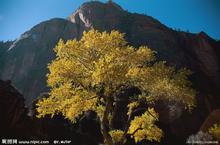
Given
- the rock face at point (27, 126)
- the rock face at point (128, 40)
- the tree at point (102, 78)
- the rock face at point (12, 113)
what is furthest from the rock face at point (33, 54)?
the tree at point (102, 78)

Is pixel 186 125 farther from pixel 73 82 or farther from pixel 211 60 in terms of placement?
pixel 73 82

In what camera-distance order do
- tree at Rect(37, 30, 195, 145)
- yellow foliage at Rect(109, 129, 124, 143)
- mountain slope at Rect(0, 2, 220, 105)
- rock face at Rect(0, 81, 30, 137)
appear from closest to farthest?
tree at Rect(37, 30, 195, 145), yellow foliage at Rect(109, 129, 124, 143), rock face at Rect(0, 81, 30, 137), mountain slope at Rect(0, 2, 220, 105)

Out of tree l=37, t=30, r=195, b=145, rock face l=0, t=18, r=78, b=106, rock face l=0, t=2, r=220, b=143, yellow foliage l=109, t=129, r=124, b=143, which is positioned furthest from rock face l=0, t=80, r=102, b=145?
rock face l=0, t=18, r=78, b=106

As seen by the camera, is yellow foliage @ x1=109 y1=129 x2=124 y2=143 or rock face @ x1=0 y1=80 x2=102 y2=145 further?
rock face @ x1=0 y1=80 x2=102 y2=145

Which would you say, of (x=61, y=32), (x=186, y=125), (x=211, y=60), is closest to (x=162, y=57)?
(x=211, y=60)

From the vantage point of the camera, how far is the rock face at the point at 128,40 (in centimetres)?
6556

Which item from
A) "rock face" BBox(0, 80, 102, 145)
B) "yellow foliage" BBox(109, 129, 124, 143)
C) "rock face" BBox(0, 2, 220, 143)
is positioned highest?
"rock face" BBox(0, 2, 220, 143)

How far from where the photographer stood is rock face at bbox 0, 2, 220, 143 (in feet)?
215

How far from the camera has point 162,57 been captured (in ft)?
216

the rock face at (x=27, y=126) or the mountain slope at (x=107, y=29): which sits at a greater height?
the mountain slope at (x=107, y=29)

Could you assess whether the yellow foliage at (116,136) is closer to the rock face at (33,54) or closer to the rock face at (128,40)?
the rock face at (128,40)

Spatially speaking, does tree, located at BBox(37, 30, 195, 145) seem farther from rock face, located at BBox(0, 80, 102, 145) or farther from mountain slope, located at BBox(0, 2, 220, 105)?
mountain slope, located at BBox(0, 2, 220, 105)

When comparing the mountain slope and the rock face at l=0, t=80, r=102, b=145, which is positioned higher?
the mountain slope

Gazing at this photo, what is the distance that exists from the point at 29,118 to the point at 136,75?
26.3 metres
